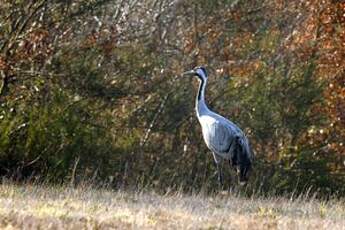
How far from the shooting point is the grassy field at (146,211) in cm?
1042

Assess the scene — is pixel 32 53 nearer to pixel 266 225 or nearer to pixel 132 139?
pixel 132 139

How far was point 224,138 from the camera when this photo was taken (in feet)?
55.4

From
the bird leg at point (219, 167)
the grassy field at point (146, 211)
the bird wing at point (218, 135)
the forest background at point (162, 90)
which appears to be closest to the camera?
the grassy field at point (146, 211)

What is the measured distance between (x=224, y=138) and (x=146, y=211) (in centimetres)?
525

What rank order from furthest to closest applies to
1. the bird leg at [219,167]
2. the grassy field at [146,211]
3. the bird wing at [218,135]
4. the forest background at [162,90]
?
1. the bird leg at [219,167]
2. the bird wing at [218,135]
3. the forest background at [162,90]
4. the grassy field at [146,211]

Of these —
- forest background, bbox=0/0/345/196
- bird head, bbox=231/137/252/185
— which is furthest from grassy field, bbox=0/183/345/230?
forest background, bbox=0/0/345/196

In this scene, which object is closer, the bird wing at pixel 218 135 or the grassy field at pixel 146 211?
the grassy field at pixel 146 211

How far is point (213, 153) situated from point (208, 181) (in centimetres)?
86

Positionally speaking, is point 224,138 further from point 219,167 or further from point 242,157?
point 219,167

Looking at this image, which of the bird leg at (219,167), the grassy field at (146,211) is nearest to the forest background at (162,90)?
the bird leg at (219,167)

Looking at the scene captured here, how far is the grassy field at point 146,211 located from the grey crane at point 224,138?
1661 millimetres

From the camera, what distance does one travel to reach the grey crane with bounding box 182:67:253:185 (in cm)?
1684

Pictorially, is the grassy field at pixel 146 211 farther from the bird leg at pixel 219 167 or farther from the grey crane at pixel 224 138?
the bird leg at pixel 219 167

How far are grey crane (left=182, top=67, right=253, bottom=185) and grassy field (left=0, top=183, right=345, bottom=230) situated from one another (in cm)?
166
